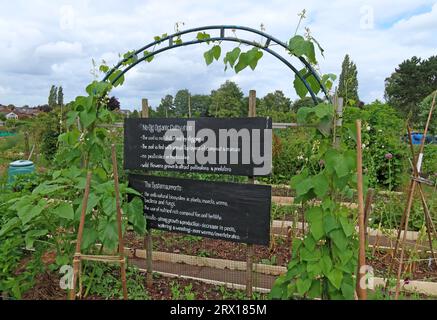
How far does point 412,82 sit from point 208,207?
39306 millimetres

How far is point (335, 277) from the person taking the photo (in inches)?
90.7

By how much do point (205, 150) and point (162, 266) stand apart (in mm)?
1745

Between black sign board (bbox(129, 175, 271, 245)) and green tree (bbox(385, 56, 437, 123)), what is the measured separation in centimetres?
3674

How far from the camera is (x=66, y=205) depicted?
2.79 metres

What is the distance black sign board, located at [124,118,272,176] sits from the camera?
3062 millimetres

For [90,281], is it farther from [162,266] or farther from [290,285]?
[290,285]

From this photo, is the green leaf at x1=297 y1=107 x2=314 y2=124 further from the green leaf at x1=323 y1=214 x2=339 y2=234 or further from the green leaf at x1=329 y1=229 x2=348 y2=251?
the green leaf at x1=329 y1=229 x2=348 y2=251

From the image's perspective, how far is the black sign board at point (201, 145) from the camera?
3.06 metres

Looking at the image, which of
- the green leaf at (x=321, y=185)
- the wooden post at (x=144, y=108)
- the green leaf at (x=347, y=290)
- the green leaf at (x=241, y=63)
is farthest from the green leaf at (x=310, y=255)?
the wooden post at (x=144, y=108)

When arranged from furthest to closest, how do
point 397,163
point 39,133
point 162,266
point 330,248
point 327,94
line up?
point 39,133
point 397,163
point 162,266
point 327,94
point 330,248

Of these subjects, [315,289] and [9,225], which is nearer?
[315,289]

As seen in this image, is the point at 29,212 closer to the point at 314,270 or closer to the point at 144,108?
the point at 144,108

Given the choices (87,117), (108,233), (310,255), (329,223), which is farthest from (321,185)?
(87,117)

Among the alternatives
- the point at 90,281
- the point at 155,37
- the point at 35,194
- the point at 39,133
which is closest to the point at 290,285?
the point at 90,281
